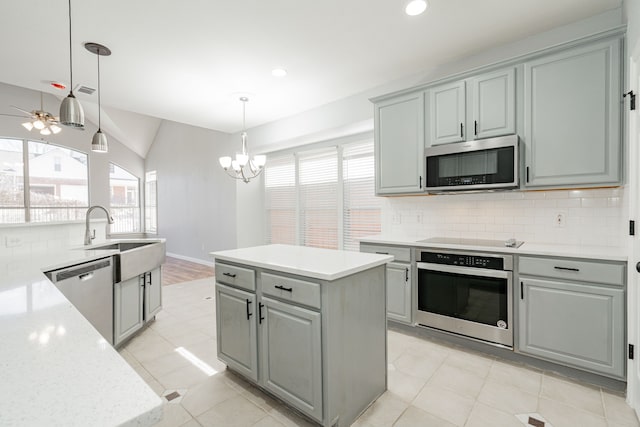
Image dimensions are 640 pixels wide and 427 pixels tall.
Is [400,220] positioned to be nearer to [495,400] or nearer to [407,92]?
[407,92]

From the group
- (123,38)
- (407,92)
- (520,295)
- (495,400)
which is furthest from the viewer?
(407,92)

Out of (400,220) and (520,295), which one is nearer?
(520,295)

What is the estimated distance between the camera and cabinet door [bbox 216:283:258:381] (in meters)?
2.04

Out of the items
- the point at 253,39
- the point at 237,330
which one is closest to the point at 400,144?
the point at 253,39

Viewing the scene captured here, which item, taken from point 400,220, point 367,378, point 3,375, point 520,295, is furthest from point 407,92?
point 3,375

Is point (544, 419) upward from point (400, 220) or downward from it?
downward

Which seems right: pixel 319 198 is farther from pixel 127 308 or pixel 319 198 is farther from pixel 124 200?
pixel 124 200

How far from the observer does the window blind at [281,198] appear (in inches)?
214

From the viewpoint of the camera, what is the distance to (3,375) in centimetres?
59

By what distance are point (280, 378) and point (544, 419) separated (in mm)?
1593

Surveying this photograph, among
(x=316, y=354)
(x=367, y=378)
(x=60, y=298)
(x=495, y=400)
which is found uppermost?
(x=60, y=298)

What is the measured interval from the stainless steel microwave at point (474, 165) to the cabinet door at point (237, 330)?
2.06 meters

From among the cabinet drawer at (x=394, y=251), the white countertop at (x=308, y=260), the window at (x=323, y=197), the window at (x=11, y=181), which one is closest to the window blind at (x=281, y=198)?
the window at (x=323, y=197)

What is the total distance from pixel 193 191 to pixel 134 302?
466 centimetres
